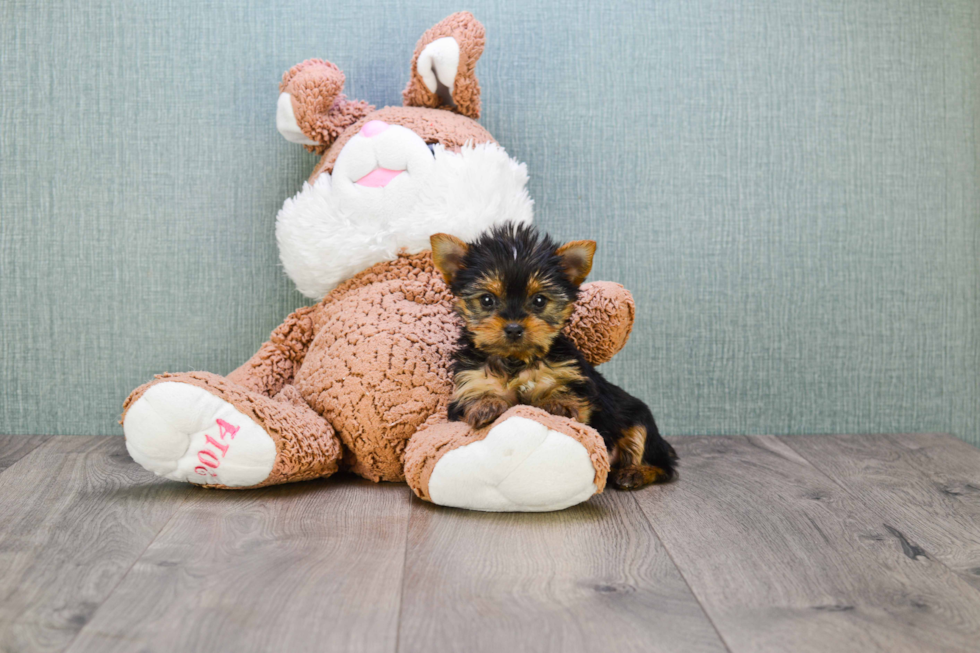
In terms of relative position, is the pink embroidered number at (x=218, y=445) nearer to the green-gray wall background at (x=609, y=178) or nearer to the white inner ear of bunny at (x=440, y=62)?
the green-gray wall background at (x=609, y=178)

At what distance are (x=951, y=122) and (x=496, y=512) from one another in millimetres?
1765

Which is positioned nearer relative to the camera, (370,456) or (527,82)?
(370,456)

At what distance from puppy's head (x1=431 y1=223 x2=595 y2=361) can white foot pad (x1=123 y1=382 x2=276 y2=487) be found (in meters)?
0.50

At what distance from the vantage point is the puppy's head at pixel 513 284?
145cm

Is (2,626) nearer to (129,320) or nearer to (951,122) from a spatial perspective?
(129,320)

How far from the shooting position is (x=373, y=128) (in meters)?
1.82

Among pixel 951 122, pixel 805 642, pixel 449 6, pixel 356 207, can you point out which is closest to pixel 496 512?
pixel 805 642

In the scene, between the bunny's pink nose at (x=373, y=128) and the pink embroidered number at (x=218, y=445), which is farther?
the bunny's pink nose at (x=373, y=128)

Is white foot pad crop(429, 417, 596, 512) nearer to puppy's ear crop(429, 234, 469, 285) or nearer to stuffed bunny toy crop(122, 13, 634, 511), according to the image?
stuffed bunny toy crop(122, 13, 634, 511)

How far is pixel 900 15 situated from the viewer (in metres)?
2.18

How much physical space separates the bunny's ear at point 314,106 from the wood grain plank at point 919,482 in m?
1.48

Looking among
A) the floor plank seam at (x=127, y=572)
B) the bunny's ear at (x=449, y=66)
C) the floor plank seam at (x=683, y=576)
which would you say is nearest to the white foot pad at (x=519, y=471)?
the floor plank seam at (x=683, y=576)

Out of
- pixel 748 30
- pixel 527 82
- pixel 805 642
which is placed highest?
pixel 748 30

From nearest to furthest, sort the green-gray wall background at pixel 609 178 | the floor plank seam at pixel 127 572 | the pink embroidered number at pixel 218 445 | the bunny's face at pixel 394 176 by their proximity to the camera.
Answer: the floor plank seam at pixel 127 572, the pink embroidered number at pixel 218 445, the bunny's face at pixel 394 176, the green-gray wall background at pixel 609 178
